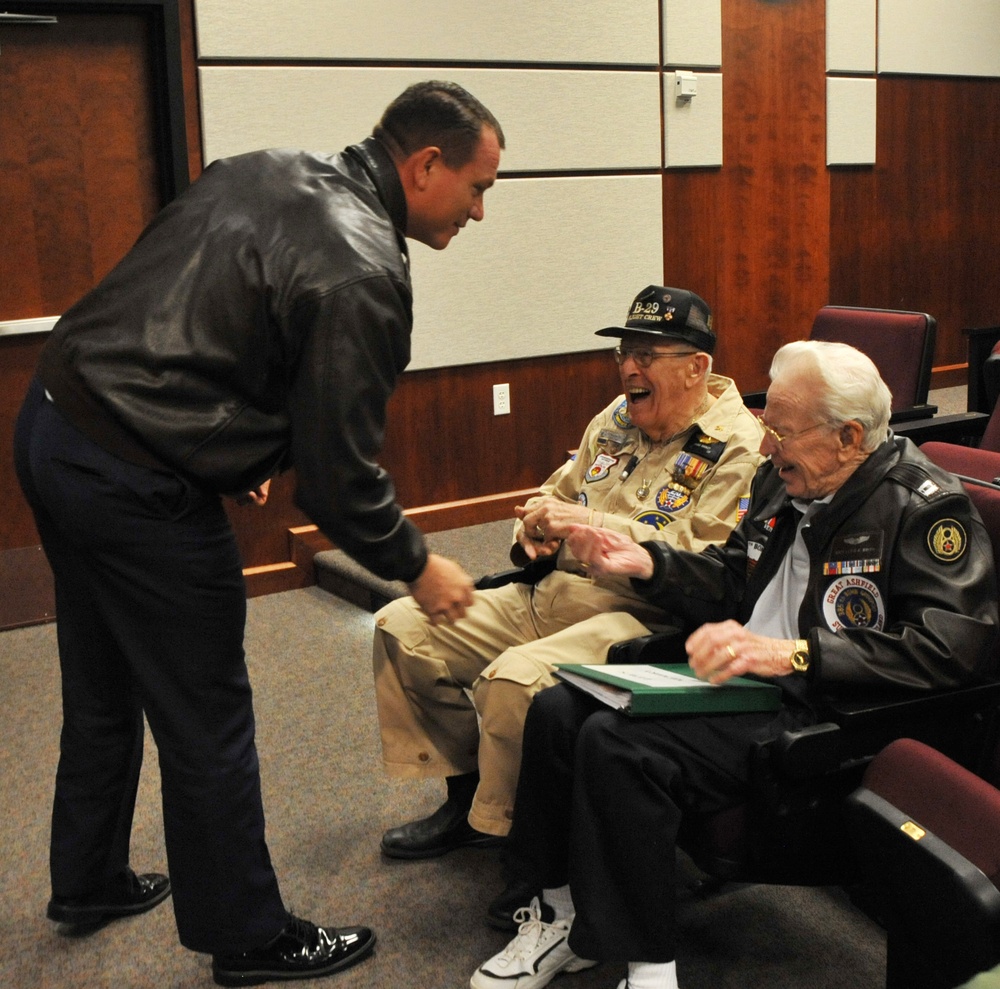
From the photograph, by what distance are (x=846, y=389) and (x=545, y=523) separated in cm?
63

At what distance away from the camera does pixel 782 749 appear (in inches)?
66.5

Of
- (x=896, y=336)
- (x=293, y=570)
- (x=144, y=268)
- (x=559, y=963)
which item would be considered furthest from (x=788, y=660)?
(x=293, y=570)

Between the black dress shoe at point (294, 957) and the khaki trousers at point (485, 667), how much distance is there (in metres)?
0.30

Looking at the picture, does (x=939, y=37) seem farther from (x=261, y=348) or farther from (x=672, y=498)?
(x=261, y=348)

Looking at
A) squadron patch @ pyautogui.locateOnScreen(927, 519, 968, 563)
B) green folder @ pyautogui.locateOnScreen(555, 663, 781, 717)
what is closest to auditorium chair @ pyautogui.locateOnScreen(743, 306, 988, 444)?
squadron patch @ pyautogui.locateOnScreen(927, 519, 968, 563)

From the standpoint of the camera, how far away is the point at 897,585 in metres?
1.80

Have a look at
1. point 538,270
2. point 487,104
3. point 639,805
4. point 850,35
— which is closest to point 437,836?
point 639,805

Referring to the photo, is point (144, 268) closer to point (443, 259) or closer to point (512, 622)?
point (512, 622)

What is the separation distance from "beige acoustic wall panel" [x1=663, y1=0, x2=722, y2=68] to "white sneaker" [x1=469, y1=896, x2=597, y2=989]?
390cm

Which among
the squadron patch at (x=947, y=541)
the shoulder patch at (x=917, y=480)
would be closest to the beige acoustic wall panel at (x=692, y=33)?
the shoulder patch at (x=917, y=480)

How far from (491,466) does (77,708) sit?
2.95m

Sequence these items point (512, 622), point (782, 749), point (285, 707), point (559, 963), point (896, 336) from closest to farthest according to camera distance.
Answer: point (782, 749) < point (559, 963) < point (512, 622) < point (285, 707) < point (896, 336)

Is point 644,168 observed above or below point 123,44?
below

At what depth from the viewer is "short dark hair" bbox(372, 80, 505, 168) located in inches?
71.3
